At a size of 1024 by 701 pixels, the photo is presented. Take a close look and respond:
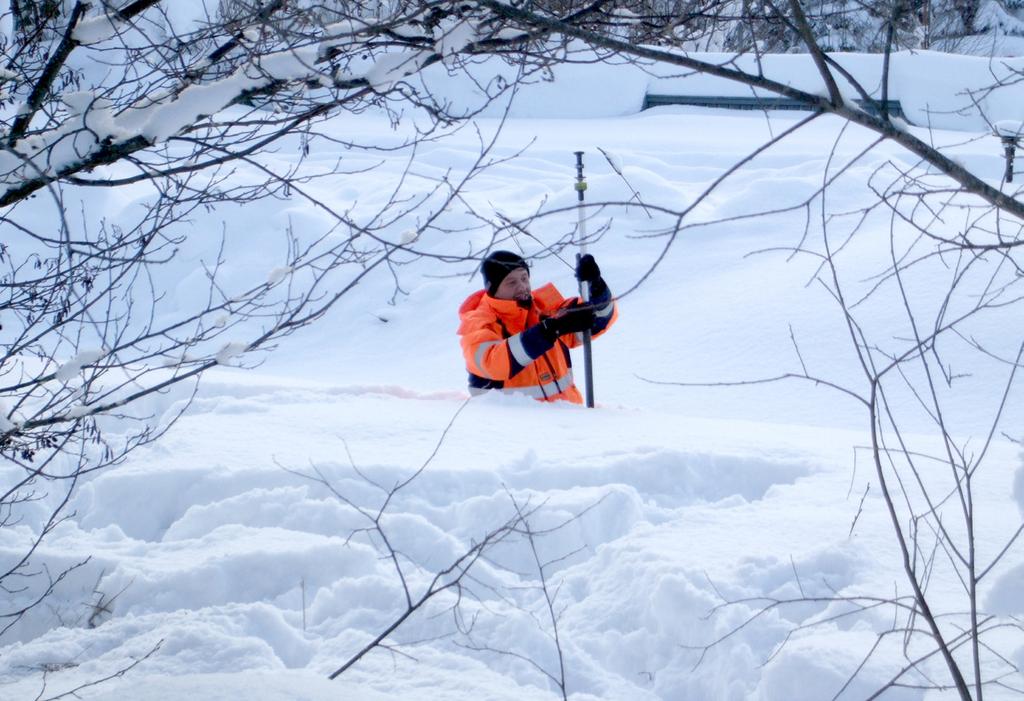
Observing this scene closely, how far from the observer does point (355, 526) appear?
13.0 feet

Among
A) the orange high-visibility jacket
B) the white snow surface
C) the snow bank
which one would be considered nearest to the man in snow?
the orange high-visibility jacket

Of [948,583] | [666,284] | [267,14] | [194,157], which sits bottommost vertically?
[666,284]

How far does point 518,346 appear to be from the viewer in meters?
5.54

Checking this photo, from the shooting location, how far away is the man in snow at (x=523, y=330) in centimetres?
556

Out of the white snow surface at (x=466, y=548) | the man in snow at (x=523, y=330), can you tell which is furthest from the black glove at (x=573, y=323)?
the white snow surface at (x=466, y=548)

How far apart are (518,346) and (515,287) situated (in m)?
0.39

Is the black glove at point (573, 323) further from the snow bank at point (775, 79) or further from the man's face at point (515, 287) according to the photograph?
the snow bank at point (775, 79)

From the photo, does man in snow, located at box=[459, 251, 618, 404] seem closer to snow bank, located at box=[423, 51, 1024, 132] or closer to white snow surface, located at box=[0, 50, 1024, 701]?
white snow surface, located at box=[0, 50, 1024, 701]

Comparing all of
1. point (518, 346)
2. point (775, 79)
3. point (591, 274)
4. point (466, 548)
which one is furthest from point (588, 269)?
point (775, 79)

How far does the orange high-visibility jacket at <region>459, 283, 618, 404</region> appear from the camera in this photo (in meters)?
5.59

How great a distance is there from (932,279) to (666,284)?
249 cm

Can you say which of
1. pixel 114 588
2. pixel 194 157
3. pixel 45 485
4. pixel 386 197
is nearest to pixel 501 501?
pixel 114 588

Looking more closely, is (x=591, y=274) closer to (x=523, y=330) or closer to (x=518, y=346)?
(x=523, y=330)

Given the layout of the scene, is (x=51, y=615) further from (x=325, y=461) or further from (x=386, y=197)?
(x=386, y=197)
